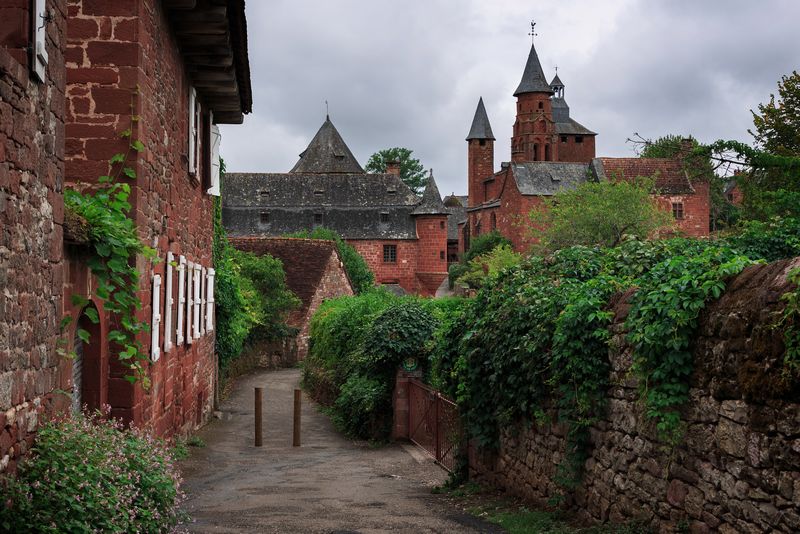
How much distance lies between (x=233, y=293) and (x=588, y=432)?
48.7 feet

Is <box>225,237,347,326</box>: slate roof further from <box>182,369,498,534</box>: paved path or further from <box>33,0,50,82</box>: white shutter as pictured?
<box>33,0,50,82</box>: white shutter

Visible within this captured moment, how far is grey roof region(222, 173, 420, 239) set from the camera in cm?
6981

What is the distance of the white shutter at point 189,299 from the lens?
13948mm

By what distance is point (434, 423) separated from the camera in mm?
14867

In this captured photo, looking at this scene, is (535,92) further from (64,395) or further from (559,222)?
(64,395)

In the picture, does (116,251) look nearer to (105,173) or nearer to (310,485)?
(105,173)

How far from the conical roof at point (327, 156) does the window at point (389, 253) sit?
1203 centimetres

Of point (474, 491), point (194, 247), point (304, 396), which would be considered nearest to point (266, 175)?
point (304, 396)

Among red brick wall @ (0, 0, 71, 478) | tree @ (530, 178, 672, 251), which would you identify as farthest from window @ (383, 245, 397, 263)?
red brick wall @ (0, 0, 71, 478)

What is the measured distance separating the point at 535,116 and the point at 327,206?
39.5 m

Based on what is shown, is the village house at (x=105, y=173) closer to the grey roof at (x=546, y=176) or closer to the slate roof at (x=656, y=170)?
the grey roof at (x=546, y=176)

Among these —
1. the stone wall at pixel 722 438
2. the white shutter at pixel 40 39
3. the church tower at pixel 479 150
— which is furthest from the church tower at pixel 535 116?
the white shutter at pixel 40 39

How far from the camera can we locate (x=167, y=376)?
40.4 feet

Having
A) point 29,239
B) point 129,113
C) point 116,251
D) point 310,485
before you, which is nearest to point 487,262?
point 310,485
